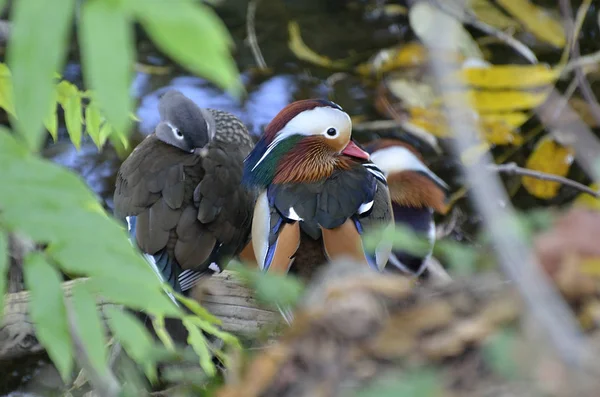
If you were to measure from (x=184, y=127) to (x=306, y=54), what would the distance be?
6.48ft

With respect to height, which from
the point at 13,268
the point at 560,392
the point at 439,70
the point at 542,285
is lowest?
the point at 13,268

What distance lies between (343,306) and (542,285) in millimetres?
371

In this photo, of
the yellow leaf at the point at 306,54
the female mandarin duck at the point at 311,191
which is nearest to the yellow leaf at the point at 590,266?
the female mandarin duck at the point at 311,191

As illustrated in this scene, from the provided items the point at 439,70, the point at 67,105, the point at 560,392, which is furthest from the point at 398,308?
the point at 67,105

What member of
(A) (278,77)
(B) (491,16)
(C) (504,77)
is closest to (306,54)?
(A) (278,77)

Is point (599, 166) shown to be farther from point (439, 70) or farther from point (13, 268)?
point (13, 268)

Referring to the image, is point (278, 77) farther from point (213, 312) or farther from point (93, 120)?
point (93, 120)

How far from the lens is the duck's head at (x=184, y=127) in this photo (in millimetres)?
2494

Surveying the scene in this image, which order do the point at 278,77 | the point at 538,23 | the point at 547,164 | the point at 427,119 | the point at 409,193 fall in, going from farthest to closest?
1. the point at 278,77
2. the point at 538,23
3. the point at 427,119
4. the point at 547,164
5. the point at 409,193

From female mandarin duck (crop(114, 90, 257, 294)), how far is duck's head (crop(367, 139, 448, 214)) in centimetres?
67

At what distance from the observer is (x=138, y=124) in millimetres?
3836

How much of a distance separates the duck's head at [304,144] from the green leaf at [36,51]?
1571 mm

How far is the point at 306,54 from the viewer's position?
433 cm

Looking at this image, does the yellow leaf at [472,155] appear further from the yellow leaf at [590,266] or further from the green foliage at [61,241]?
the green foliage at [61,241]
